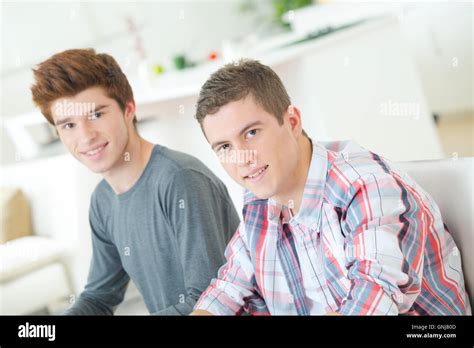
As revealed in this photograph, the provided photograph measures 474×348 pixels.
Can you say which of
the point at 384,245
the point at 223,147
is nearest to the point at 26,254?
the point at 223,147

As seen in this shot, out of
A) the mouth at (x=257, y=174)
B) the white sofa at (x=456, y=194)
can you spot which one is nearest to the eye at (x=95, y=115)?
the mouth at (x=257, y=174)

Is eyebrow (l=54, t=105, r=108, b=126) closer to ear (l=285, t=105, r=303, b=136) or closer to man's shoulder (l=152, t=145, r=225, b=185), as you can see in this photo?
man's shoulder (l=152, t=145, r=225, b=185)

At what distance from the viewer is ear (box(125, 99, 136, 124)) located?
40.9 inches

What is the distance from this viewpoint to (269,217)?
0.91 meters

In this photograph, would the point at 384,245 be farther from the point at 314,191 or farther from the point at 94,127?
the point at 94,127

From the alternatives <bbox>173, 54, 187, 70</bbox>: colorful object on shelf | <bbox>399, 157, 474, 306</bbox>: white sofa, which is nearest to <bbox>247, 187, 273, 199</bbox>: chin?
<bbox>399, 157, 474, 306</bbox>: white sofa

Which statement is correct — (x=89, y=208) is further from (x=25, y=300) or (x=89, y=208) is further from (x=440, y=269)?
(x=440, y=269)

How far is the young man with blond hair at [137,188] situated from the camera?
3.18 feet

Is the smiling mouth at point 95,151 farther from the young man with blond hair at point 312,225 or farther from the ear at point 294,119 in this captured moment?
the ear at point 294,119

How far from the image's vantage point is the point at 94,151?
3.36 feet

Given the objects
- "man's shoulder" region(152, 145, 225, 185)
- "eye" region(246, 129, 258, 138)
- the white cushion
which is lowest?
the white cushion
